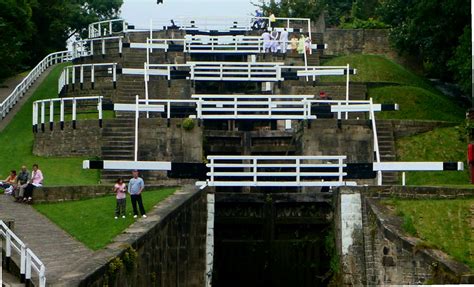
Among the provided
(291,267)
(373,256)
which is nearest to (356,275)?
(373,256)

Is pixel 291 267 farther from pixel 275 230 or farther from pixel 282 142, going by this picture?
pixel 282 142

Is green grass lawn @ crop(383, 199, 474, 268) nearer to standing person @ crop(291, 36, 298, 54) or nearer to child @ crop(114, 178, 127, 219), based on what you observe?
child @ crop(114, 178, 127, 219)

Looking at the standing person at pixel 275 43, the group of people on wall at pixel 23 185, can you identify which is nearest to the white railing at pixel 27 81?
the standing person at pixel 275 43

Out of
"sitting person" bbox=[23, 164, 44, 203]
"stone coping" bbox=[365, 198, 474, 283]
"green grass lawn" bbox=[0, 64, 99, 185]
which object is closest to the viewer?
"stone coping" bbox=[365, 198, 474, 283]

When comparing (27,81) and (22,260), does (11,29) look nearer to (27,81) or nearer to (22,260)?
(27,81)

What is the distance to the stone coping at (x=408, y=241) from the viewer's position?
23344mm

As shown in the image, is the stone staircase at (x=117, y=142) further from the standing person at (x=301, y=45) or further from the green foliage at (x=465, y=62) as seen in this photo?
the standing person at (x=301, y=45)

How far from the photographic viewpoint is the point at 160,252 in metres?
24.8

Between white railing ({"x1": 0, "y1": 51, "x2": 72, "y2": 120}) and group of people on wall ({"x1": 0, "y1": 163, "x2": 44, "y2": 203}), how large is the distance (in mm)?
16130

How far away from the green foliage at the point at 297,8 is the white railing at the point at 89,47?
1316cm

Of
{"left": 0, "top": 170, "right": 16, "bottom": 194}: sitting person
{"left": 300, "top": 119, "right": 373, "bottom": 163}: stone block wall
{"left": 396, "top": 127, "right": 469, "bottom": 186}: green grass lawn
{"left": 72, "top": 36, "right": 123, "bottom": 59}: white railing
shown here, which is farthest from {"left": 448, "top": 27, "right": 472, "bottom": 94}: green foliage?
{"left": 72, "top": 36, "right": 123, "bottom": 59}: white railing

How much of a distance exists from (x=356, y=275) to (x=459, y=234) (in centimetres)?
415

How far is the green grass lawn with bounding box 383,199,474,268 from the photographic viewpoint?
2572cm

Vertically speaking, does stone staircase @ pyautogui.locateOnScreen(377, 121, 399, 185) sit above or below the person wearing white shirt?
below
